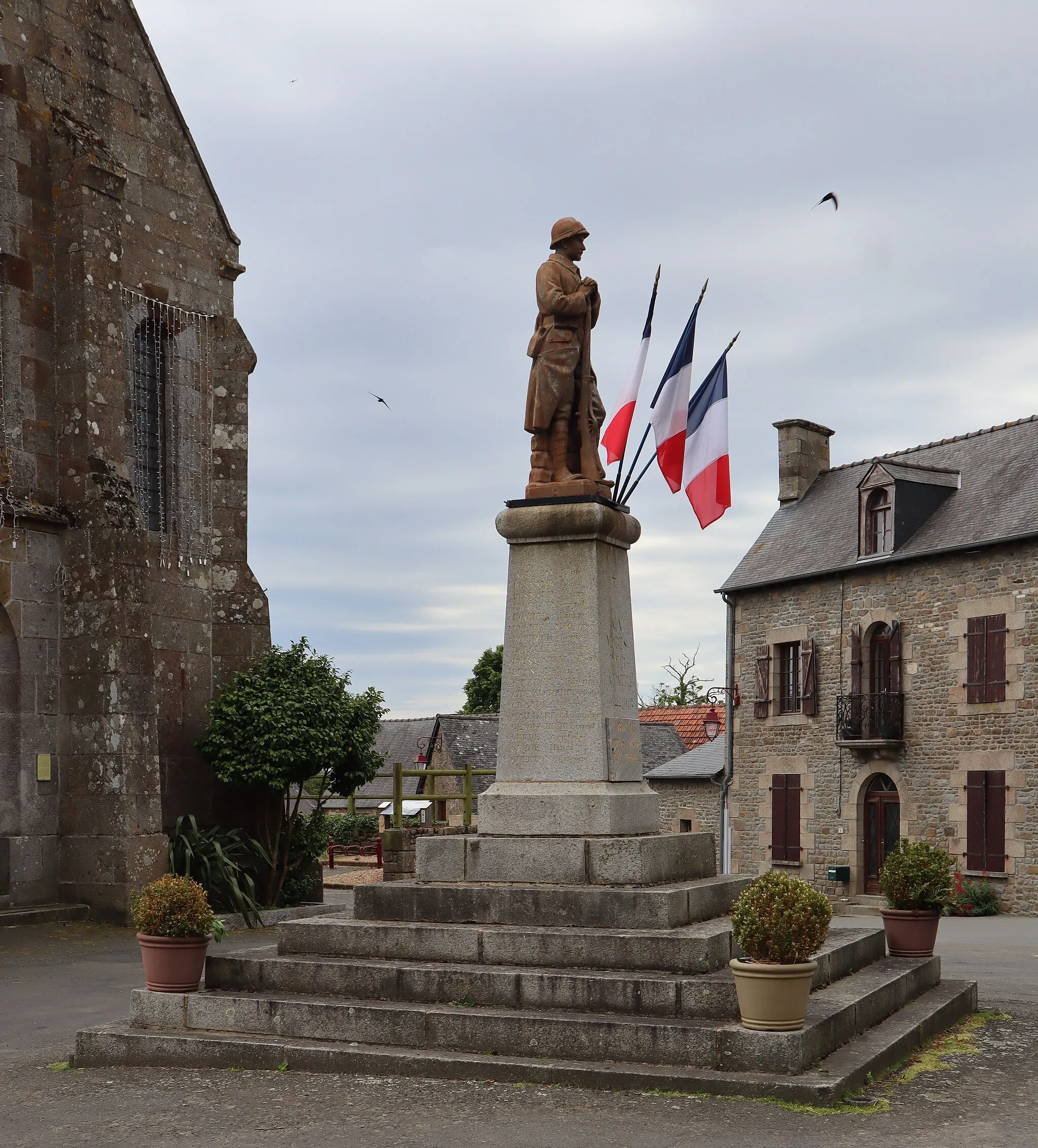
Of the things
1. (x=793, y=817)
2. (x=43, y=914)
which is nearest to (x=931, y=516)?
(x=793, y=817)

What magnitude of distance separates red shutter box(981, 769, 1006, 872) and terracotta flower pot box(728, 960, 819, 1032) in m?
18.1

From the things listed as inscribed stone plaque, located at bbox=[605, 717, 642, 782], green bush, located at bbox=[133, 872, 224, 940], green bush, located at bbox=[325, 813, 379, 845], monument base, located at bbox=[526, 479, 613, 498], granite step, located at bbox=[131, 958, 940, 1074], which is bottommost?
green bush, located at bbox=[325, 813, 379, 845]

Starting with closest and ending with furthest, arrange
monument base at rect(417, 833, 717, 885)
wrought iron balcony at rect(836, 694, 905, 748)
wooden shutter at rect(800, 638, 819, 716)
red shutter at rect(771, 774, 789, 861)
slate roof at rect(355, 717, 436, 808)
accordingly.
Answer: monument base at rect(417, 833, 717, 885) → wrought iron balcony at rect(836, 694, 905, 748) → wooden shutter at rect(800, 638, 819, 716) → red shutter at rect(771, 774, 789, 861) → slate roof at rect(355, 717, 436, 808)

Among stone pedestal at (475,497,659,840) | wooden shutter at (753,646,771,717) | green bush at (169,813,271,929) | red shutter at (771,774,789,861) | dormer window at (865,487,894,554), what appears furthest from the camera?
A: wooden shutter at (753,646,771,717)

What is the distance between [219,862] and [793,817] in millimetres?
16179

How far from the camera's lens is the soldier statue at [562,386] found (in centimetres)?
936

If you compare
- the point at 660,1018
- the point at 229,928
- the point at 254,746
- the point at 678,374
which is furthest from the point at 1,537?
the point at 660,1018

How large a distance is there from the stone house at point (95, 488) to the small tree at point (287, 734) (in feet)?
1.68

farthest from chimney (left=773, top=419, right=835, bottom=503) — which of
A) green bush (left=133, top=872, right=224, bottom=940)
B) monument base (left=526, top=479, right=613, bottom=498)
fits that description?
green bush (left=133, top=872, right=224, bottom=940)

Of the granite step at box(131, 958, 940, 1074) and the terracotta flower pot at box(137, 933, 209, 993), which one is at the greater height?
the terracotta flower pot at box(137, 933, 209, 993)

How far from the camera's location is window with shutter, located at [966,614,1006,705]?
23.7 m

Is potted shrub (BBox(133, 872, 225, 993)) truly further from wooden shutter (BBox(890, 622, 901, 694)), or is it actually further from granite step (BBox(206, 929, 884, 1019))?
wooden shutter (BBox(890, 622, 901, 694))

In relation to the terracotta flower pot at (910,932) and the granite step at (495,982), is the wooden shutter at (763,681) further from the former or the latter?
the granite step at (495,982)

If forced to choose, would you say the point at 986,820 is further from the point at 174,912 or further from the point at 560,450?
the point at 174,912
